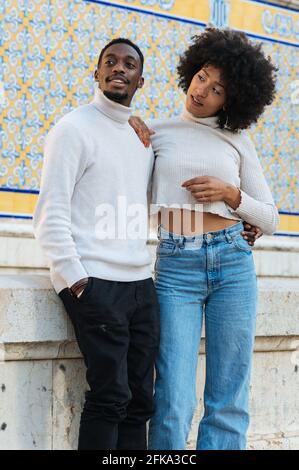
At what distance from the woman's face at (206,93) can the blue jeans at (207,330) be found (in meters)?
0.38

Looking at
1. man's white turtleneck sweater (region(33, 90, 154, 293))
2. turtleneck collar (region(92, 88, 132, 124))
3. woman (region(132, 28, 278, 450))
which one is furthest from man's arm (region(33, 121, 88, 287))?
woman (region(132, 28, 278, 450))

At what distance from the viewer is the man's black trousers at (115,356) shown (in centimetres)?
262

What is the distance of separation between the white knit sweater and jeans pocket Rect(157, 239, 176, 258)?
112mm

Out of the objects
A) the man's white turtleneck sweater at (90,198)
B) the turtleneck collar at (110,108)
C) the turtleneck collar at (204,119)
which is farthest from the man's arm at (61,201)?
the turtleneck collar at (204,119)

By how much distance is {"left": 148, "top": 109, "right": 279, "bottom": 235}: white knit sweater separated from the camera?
115 inches

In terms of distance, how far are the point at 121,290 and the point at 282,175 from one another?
3.79m

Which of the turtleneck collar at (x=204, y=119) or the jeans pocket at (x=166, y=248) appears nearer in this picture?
the jeans pocket at (x=166, y=248)

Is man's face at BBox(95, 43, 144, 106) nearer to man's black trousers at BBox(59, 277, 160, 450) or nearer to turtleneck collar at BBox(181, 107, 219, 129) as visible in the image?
turtleneck collar at BBox(181, 107, 219, 129)

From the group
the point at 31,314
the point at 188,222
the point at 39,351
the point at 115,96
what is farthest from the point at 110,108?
the point at 39,351

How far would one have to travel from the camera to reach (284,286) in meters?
3.55

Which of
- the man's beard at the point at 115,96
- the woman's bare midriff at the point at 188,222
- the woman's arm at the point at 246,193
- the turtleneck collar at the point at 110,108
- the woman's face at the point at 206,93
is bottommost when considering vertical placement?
the woman's bare midriff at the point at 188,222

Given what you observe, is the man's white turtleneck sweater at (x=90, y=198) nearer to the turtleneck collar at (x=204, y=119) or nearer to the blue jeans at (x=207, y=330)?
the blue jeans at (x=207, y=330)

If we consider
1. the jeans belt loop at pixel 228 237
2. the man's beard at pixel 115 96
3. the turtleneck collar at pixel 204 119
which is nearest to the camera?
the man's beard at pixel 115 96

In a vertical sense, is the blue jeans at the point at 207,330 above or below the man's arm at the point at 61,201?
below
